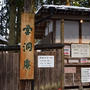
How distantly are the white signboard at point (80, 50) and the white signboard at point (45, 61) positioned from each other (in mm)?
2628

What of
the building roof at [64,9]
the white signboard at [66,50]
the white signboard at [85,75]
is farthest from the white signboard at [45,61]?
the white signboard at [85,75]

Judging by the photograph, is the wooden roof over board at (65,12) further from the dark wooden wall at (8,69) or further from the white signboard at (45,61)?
the dark wooden wall at (8,69)

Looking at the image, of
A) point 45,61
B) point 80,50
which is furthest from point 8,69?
point 80,50

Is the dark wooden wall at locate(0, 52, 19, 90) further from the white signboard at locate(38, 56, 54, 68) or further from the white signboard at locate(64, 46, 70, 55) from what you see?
the white signboard at locate(64, 46, 70, 55)

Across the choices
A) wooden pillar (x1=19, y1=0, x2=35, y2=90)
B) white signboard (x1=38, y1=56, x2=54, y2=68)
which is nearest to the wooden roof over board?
wooden pillar (x1=19, y1=0, x2=35, y2=90)

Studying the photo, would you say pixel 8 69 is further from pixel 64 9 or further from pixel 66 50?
pixel 64 9

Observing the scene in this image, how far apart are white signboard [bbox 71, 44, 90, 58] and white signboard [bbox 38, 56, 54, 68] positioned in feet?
8.62

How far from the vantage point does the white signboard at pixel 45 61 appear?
22.5 feet

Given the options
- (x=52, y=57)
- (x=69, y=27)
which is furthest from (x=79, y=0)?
(x=52, y=57)

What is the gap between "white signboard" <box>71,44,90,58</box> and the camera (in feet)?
30.3

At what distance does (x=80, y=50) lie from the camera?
30.5 ft

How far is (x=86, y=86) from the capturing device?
933cm

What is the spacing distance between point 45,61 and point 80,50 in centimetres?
320

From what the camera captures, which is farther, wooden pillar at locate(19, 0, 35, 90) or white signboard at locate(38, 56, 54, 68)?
white signboard at locate(38, 56, 54, 68)
